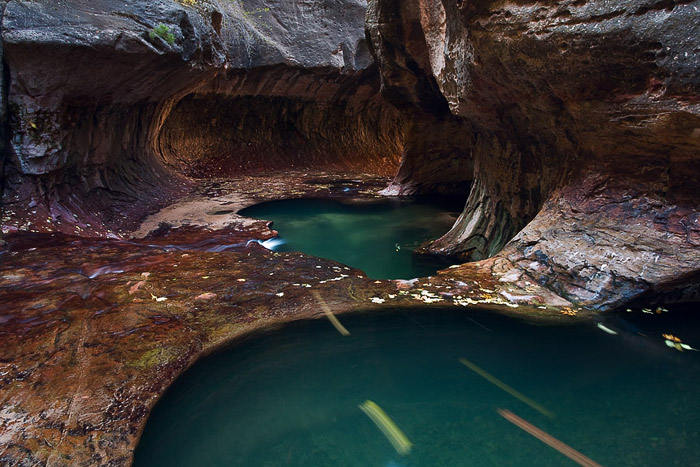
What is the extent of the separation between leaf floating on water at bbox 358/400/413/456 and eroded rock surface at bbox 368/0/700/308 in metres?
2.08

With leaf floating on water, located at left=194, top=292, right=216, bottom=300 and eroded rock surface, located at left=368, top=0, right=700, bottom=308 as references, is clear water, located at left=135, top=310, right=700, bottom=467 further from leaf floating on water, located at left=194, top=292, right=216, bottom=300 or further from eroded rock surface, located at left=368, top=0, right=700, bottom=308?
leaf floating on water, located at left=194, top=292, right=216, bottom=300

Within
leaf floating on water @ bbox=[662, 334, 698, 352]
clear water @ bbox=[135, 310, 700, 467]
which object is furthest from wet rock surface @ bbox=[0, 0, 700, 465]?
leaf floating on water @ bbox=[662, 334, 698, 352]

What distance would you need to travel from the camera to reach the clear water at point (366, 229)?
22.7ft

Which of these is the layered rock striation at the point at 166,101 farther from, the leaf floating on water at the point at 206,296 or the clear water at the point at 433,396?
the clear water at the point at 433,396

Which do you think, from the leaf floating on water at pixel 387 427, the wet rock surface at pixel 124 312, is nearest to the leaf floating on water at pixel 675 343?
the wet rock surface at pixel 124 312

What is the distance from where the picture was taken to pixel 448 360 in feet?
11.3

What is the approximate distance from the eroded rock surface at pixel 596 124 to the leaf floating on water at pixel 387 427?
81.8 inches

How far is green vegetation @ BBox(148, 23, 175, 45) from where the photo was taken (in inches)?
284

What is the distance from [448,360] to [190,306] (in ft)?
6.57

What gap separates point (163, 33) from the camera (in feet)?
24.2

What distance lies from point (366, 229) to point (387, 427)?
633cm

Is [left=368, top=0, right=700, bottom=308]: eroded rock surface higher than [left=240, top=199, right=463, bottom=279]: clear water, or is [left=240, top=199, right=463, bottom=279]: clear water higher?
[left=368, top=0, right=700, bottom=308]: eroded rock surface

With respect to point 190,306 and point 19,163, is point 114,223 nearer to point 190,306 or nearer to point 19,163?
point 19,163

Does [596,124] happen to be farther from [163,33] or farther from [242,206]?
[242,206]
